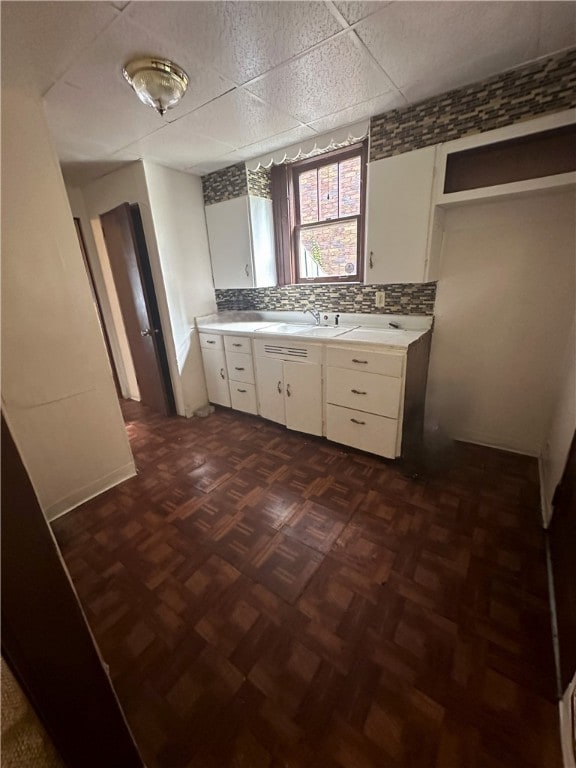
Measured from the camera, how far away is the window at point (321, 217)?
2598mm

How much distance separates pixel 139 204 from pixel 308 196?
153 centimetres

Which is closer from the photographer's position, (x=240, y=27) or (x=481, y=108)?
(x=240, y=27)

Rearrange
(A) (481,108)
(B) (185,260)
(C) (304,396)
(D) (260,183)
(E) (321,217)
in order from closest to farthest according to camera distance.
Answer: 1. (A) (481,108)
2. (C) (304,396)
3. (E) (321,217)
4. (D) (260,183)
5. (B) (185,260)

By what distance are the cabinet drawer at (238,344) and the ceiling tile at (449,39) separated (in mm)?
1986

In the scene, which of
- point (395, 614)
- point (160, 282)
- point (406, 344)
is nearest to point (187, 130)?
point (160, 282)

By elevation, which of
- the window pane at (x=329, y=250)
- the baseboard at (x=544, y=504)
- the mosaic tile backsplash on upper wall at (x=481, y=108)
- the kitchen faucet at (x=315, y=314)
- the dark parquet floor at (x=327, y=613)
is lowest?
the dark parquet floor at (x=327, y=613)

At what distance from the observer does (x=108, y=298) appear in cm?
347

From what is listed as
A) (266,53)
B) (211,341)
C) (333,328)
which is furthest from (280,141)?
(211,341)

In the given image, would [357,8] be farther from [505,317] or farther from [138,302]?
[138,302]

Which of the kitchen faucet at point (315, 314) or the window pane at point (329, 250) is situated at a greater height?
the window pane at point (329, 250)

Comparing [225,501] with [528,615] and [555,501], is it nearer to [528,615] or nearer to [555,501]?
[528,615]

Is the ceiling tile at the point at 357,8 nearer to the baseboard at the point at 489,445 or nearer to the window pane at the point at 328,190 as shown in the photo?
the window pane at the point at 328,190

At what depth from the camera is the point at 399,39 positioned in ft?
4.58

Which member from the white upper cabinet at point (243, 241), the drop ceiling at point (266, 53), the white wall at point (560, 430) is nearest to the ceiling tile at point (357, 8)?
the drop ceiling at point (266, 53)
